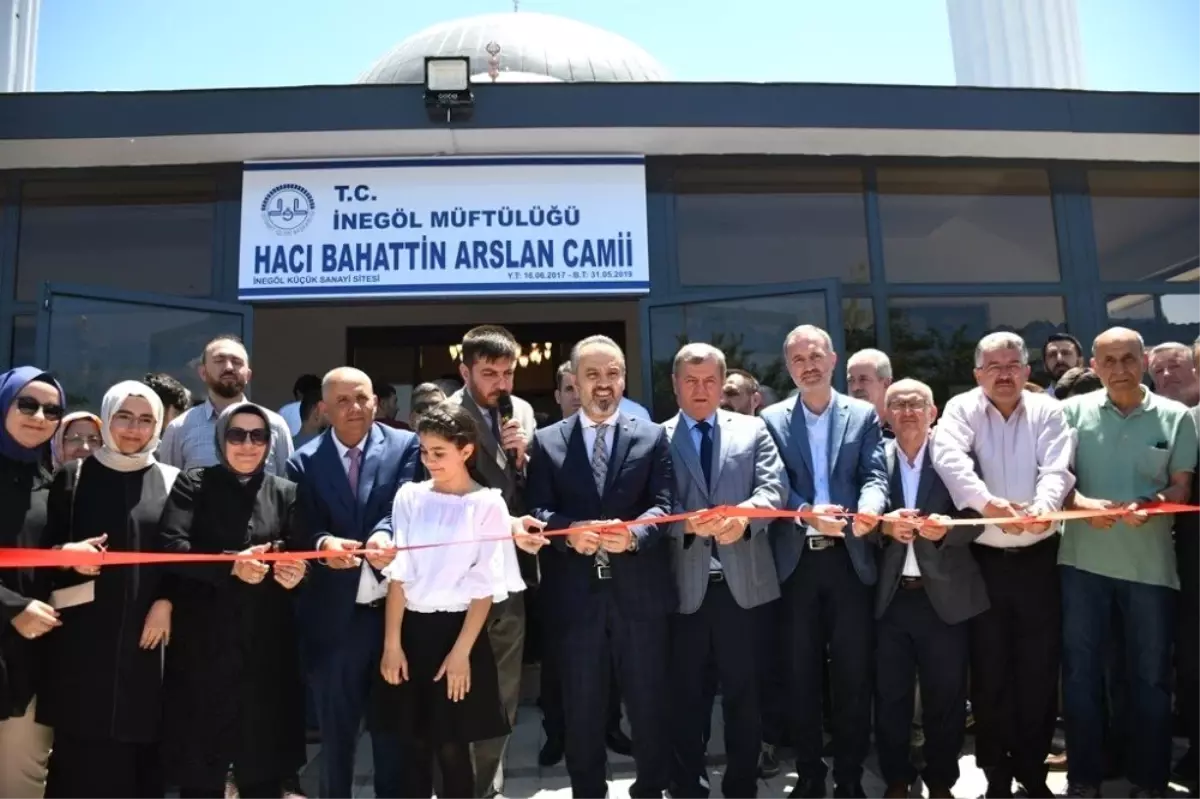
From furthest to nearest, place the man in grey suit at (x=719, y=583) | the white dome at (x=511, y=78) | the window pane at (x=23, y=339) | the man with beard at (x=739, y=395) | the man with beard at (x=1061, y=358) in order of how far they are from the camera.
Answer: the white dome at (x=511, y=78), the window pane at (x=23, y=339), the man with beard at (x=1061, y=358), the man with beard at (x=739, y=395), the man in grey suit at (x=719, y=583)

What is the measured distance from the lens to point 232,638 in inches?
113

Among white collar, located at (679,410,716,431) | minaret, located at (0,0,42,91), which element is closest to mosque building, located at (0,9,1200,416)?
white collar, located at (679,410,716,431)

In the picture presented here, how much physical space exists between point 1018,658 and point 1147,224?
5320mm

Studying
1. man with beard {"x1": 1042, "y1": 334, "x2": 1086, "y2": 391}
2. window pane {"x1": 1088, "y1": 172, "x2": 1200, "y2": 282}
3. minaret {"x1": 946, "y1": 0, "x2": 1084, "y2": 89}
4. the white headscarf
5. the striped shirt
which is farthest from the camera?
minaret {"x1": 946, "y1": 0, "x2": 1084, "y2": 89}

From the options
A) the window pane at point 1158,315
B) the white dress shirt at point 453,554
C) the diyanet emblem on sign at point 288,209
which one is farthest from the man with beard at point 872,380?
the diyanet emblem on sign at point 288,209

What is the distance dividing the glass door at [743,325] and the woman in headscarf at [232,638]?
3.41 meters

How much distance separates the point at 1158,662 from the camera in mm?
3326

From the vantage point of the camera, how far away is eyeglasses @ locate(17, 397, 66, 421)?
2.80 m

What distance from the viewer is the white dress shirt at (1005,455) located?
10.9ft

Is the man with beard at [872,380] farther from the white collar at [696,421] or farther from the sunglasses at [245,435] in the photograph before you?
the sunglasses at [245,435]

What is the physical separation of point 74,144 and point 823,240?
5.94 metres

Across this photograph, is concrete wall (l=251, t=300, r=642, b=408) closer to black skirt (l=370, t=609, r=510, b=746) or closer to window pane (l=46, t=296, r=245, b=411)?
window pane (l=46, t=296, r=245, b=411)

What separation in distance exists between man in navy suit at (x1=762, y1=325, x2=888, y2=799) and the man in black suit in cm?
8

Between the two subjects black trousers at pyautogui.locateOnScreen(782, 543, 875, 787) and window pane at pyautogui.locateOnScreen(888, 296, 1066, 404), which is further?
window pane at pyautogui.locateOnScreen(888, 296, 1066, 404)
